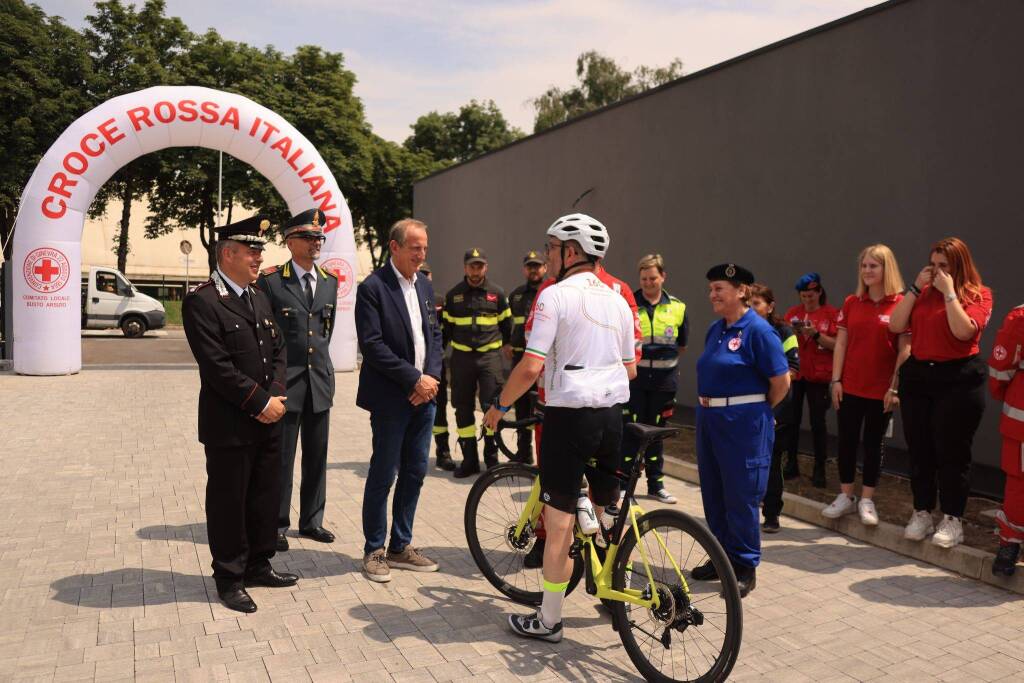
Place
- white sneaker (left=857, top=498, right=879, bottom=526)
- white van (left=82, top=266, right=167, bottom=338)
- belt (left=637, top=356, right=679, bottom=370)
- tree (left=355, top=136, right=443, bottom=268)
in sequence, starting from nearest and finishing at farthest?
white sneaker (left=857, top=498, right=879, bottom=526) < belt (left=637, top=356, right=679, bottom=370) < white van (left=82, top=266, right=167, bottom=338) < tree (left=355, top=136, right=443, bottom=268)

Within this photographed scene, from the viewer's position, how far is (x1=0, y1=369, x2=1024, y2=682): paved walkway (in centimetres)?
357

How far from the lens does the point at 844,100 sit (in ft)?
30.1

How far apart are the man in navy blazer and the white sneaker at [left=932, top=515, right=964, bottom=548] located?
10.7 ft

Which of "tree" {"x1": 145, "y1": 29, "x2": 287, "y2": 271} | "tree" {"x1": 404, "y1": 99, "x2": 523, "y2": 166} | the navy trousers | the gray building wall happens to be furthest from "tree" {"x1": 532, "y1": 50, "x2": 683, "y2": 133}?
the navy trousers

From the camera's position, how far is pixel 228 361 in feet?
13.4

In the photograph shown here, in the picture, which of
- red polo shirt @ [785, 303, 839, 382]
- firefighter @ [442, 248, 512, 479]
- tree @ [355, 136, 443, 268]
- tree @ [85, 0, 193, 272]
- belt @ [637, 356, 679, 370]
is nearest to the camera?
belt @ [637, 356, 679, 370]

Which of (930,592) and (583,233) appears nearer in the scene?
(583,233)

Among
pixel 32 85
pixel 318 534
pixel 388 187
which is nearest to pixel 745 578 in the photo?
pixel 318 534

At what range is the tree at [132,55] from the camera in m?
28.9

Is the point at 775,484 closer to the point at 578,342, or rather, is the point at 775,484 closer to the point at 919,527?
the point at 919,527

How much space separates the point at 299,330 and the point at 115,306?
869 inches

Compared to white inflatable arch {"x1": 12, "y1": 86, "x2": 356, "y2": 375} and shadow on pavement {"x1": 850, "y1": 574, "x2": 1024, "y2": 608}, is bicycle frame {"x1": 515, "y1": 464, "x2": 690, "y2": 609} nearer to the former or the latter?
shadow on pavement {"x1": 850, "y1": 574, "x2": 1024, "y2": 608}

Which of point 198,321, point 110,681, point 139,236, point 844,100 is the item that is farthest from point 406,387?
point 139,236

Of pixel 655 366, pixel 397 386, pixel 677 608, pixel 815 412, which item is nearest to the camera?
pixel 677 608
